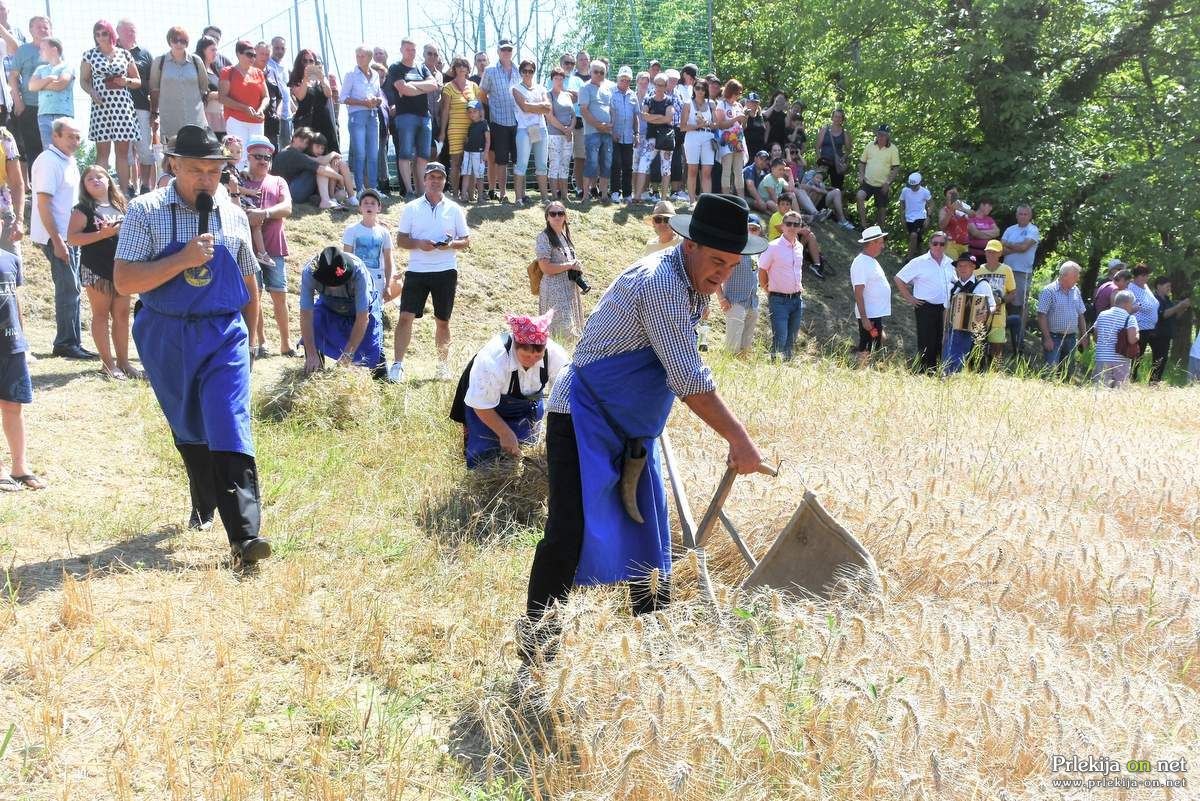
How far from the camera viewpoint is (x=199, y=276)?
542 centimetres

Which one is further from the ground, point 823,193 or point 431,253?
point 823,193

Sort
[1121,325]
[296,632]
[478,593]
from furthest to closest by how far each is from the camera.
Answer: [1121,325] → [478,593] → [296,632]

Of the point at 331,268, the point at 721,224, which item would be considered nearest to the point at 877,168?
the point at 331,268

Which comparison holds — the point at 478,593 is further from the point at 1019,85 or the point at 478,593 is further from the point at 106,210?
the point at 1019,85

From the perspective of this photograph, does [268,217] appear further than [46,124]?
No

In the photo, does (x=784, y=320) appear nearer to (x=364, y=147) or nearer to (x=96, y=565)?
(x=364, y=147)

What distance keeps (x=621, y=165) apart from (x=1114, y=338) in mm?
7446

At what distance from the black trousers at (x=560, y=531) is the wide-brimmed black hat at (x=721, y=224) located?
880mm

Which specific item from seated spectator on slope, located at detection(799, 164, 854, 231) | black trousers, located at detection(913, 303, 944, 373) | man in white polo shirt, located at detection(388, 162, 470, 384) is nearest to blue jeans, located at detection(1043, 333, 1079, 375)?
black trousers, located at detection(913, 303, 944, 373)

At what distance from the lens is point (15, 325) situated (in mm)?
6344

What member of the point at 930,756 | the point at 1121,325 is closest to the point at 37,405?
the point at 930,756

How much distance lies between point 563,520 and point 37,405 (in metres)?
5.91

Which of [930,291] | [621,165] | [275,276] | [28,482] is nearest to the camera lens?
[28,482]

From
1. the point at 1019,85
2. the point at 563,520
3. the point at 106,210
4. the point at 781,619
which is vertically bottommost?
the point at 781,619
